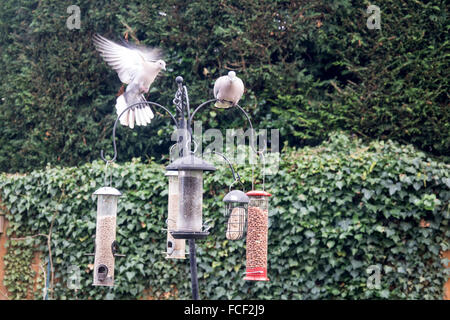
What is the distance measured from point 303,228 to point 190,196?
6.74 ft

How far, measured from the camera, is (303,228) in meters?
5.34

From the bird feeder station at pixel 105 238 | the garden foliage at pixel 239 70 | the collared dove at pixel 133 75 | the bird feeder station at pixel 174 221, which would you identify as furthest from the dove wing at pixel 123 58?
the garden foliage at pixel 239 70

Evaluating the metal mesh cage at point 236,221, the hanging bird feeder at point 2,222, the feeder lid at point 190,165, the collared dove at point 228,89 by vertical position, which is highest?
the collared dove at point 228,89

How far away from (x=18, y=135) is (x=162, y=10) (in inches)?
113

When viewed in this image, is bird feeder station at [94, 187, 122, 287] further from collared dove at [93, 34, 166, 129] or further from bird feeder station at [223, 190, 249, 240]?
bird feeder station at [223, 190, 249, 240]

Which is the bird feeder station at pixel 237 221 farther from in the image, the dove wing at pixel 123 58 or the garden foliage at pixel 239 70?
the garden foliage at pixel 239 70

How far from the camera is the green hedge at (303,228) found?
5.06m

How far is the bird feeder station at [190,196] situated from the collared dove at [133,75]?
3.40ft

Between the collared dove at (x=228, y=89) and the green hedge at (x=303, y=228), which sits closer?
the collared dove at (x=228, y=89)

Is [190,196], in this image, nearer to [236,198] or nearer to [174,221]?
[236,198]

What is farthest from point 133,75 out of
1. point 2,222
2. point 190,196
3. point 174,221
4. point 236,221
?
point 2,222

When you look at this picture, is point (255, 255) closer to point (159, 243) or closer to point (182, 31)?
point (159, 243)

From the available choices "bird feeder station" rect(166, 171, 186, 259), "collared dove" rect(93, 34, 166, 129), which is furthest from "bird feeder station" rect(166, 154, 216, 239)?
"collared dove" rect(93, 34, 166, 129)
